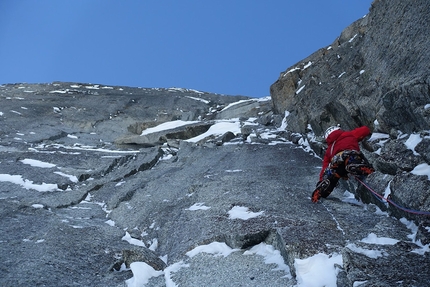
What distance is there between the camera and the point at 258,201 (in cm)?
1046

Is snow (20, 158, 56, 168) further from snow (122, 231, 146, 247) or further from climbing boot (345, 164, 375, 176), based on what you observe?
climbing boot (345, 164, 375, 176)

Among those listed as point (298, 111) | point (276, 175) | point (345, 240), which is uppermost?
point (298, 111)

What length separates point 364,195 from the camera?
9.98m

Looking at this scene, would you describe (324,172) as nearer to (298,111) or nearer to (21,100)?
(298,111)

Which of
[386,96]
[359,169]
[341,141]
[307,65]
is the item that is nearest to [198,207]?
[341,141]

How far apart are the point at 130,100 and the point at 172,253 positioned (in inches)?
1603

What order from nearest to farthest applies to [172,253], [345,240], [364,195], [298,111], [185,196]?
[345,240]
[172,253]
[364,195]
[185,196]
[298,111]

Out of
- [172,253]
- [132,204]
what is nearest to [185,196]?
[132,204]

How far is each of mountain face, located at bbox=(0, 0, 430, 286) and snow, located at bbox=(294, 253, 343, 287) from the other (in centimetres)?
3

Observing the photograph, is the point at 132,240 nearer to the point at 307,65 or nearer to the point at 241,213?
the point at 241,213

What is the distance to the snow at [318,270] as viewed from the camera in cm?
591

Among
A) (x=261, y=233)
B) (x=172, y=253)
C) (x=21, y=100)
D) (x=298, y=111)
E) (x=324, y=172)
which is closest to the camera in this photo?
(x=261, y=233)

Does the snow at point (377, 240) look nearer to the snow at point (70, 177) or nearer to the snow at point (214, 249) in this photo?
the snow at point (214, 249)

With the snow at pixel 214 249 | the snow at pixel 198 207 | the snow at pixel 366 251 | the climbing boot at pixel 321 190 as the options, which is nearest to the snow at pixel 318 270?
the snow at pixel 366 251
